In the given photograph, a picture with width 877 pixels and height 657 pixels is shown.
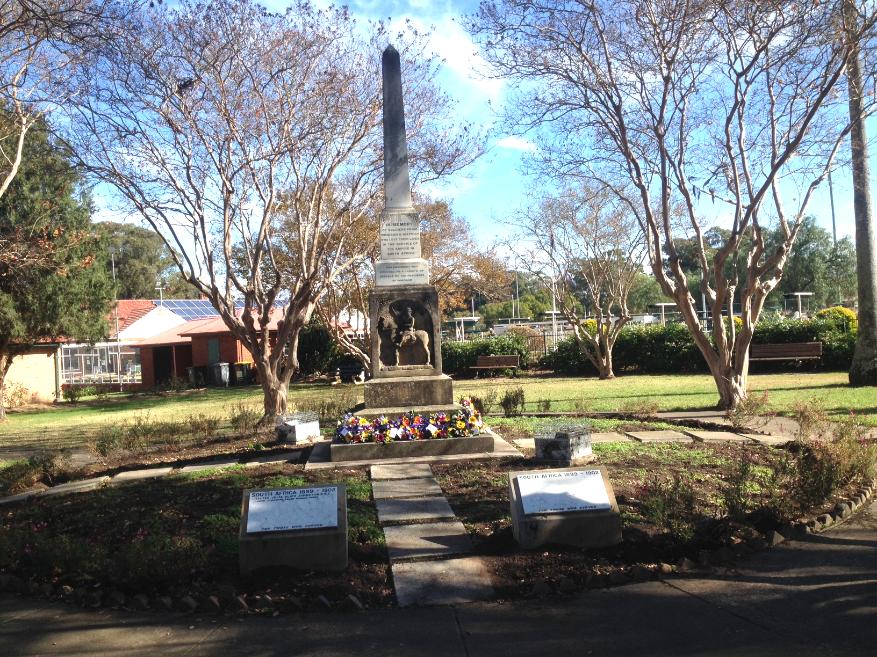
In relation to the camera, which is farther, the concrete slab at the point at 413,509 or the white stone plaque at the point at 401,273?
the white stone plaque at the point at 401,273

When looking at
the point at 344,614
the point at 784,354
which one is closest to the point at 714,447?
the point at 344,614

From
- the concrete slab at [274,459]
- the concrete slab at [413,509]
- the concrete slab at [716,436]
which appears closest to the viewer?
the concrete slab at [413,509]

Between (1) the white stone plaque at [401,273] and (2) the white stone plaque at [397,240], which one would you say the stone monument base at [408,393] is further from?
(2) the white stone plaque at [397,240]

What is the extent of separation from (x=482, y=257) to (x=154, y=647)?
28476 millimetres

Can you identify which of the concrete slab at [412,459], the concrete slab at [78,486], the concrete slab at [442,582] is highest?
the concrete slab at [412,459]

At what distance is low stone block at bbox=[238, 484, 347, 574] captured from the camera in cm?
538

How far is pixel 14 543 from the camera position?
19.4 feet

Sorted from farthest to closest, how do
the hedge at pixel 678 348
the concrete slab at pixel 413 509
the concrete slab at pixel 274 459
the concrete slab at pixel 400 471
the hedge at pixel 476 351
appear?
1. the hedge at pixel 476 351
2. the hedge at pixel 678 348
3. the concrete slab at pixel 274 459
4. the concrete slab at pixel 400 471
5. the concrete slab at pixel 413 509

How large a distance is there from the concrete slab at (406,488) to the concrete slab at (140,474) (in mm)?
3313

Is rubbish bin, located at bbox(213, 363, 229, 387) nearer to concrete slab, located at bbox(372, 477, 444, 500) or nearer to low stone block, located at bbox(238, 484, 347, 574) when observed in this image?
concrete slab, located at bbox(372, 477, 444, 500)

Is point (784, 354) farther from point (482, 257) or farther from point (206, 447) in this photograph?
point (206, 447)

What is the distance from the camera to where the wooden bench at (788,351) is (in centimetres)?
2592

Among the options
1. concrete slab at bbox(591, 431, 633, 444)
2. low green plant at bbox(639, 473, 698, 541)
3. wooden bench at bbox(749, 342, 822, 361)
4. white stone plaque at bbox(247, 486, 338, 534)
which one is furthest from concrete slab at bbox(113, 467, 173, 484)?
wooden bench at bbox(749, 342, 822, 361)

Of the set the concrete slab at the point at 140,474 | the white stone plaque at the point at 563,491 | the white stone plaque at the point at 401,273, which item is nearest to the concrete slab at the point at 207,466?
the concrete slab at the point at 140,474
